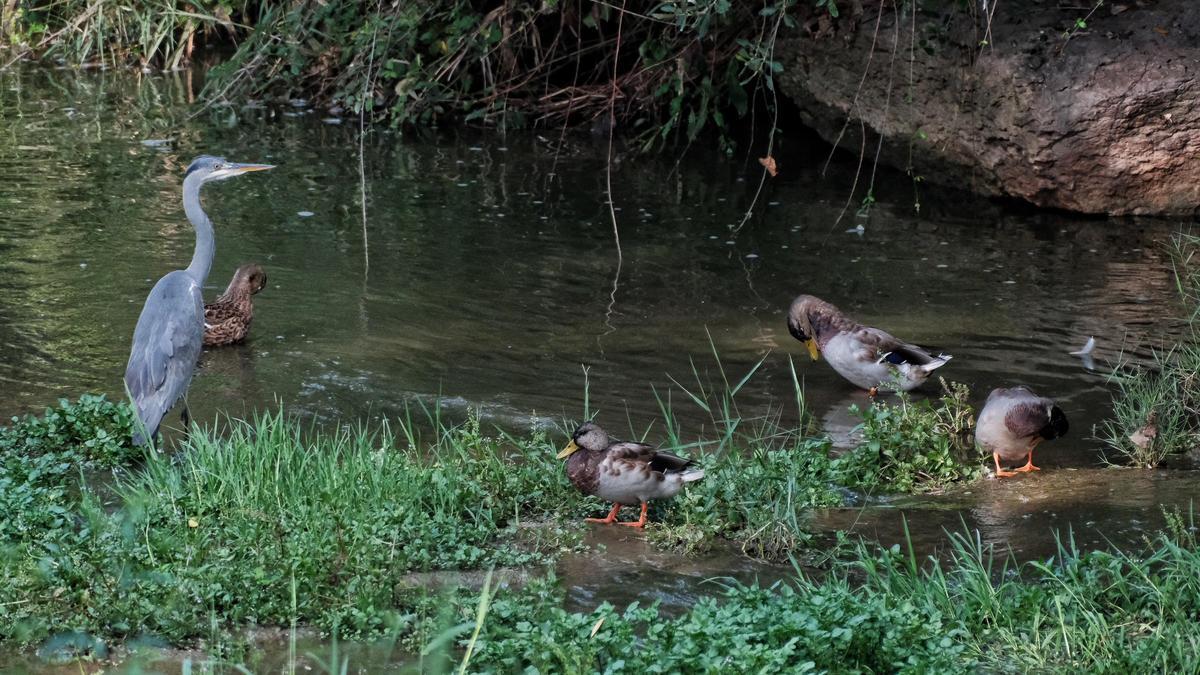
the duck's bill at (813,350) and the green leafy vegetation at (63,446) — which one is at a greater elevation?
the duck's bill at (813,350)

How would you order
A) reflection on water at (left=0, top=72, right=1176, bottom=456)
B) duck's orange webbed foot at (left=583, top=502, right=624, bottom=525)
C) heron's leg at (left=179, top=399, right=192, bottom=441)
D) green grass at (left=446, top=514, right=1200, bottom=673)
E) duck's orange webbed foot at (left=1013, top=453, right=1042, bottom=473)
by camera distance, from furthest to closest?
1. reflection on water at (left=0, top=72, right=1176, bottom=456)
2. heron's leg at (left=179, top=399, right=192, bottom=441)
3. duck's orange webbed foot at (left=1013, top=453, right=1042, bottom=473)
4. duck's orange webbed foot at (left=583, top=502, right=624, bottom=525)
5. green grass at (left=446, top=514, right=1200, bottom=673)

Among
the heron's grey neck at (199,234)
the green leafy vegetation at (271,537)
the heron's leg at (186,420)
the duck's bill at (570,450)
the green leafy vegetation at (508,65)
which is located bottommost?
the heron's leg at (186,420)

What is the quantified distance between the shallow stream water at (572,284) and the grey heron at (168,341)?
546 mm

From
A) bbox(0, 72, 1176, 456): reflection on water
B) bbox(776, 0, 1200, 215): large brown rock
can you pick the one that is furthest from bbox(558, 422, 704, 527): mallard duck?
bbox(776, 0, 1200, 215): large brown rock

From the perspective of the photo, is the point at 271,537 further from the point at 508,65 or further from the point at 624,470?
the point at 508,65

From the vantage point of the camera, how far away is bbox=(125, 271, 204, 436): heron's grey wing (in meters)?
6.63

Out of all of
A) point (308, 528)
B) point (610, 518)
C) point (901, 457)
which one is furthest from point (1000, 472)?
point (308, 528)

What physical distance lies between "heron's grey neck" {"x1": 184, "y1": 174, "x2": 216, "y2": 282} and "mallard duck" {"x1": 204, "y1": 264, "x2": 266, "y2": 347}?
24.8 inches

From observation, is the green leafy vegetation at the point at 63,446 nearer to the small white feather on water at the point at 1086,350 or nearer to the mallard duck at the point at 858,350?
the mallard duck at the point at 858,350

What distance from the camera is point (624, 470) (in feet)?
18.5

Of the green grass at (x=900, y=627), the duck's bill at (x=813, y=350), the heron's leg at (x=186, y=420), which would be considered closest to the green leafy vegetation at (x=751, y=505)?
the green grass at (x=900, y=627)

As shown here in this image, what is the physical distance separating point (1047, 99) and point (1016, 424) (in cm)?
570

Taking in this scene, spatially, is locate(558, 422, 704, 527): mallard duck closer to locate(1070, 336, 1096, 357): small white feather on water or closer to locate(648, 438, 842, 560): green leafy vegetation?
locate(648, 438, 842, 560): green leafy vegetation

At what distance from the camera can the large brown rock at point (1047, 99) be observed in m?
11.2
